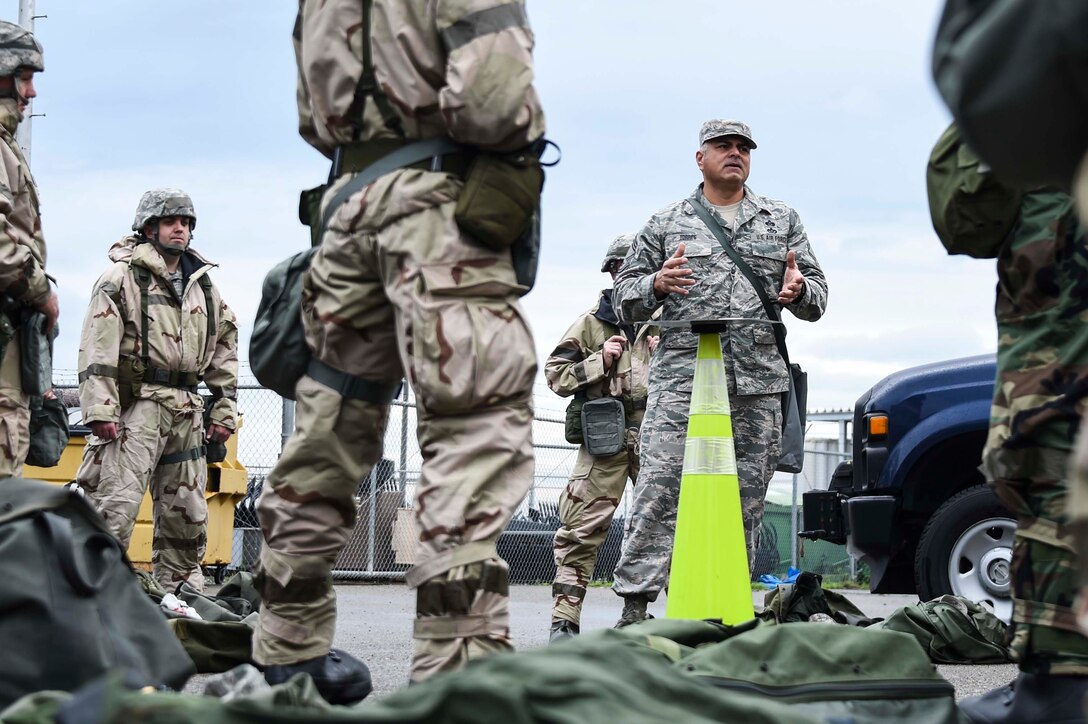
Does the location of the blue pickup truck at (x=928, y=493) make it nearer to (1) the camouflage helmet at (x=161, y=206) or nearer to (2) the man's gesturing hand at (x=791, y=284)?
(2) the man's gesturing hand at (x=791, y=284)

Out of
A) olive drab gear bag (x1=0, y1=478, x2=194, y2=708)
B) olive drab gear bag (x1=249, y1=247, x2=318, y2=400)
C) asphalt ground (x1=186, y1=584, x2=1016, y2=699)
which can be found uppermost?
olive drab gear bag (x1=249, y1=247, x2=318, y2=400)

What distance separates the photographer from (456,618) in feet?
10.8

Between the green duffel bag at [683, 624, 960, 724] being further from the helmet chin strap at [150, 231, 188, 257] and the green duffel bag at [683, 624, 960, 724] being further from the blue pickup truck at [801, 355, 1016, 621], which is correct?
the helmet chin strap at [150, 231, 188, 257]

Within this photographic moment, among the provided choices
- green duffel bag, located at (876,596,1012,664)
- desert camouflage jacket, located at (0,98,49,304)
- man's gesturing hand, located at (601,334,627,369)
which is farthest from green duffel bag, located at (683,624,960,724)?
man's gesturing hand, located at (601,334,627,369)

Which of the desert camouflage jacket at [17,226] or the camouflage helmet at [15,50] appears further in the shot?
the camouflage helmet at [15,50]

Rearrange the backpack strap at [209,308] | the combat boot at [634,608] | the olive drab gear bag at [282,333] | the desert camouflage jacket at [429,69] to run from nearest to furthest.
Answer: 1. the desert camouflage jacket at [429,69]
2. the olive drab gear bag at [282,333]
3. the combat boot at [634,608]
4. the backpack strap at [209,308]

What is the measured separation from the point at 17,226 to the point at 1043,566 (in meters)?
4.48

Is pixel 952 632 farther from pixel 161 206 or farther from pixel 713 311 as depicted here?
pixel 161 206

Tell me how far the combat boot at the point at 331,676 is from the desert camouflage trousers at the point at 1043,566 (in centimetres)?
173

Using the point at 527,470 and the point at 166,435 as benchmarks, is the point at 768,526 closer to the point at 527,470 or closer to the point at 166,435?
the point at 166,435

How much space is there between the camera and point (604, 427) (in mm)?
8266

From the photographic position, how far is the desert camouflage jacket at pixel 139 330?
8.38 m

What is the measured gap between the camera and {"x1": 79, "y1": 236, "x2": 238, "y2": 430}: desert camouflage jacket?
8.38m

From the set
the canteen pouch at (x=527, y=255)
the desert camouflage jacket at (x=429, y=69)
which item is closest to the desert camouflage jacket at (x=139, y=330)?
the desert camouflage jacket at (x=429, y=69)
